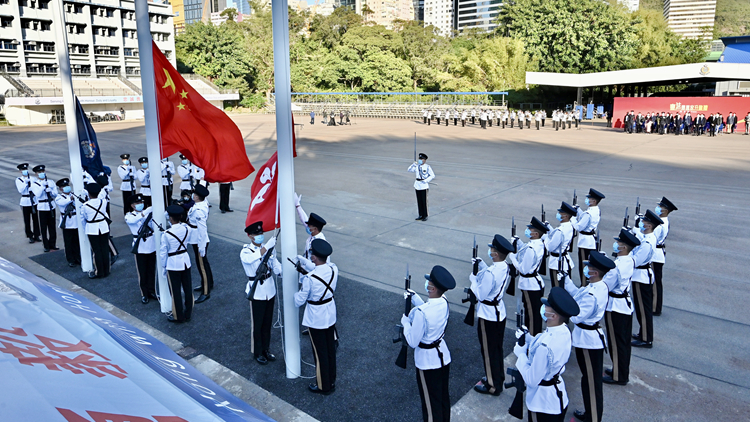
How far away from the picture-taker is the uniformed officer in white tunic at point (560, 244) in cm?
736

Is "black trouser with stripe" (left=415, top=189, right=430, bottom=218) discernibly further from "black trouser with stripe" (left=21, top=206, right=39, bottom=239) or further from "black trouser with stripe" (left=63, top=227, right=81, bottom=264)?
"black trouser with stripe" (left=21, top=206, right=39, bottom=239)

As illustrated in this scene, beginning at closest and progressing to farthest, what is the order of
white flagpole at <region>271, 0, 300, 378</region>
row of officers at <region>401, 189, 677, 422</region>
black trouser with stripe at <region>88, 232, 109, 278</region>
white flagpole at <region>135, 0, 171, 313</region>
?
1. row of officers at <region>401, 189, 677, 422</region>
2. white flagpole at <region>271, 0, 300, 378</region>
3. white flagpole at <region>135, 0, 171, 313</region>
4. black trouser with stripe at <region>88, 232, 109, 278</region>

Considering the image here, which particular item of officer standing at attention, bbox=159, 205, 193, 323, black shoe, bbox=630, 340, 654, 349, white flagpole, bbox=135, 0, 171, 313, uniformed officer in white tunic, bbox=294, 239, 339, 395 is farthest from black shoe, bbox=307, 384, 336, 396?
black shoe, bbox=630, 340, 654, 349

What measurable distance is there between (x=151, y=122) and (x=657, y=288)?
759 cm

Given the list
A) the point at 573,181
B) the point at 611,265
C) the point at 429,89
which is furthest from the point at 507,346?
the point at 429,89

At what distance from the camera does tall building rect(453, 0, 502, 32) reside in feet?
608

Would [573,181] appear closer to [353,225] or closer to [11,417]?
[353,225]

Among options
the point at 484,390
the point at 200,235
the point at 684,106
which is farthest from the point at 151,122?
the point at 684,106

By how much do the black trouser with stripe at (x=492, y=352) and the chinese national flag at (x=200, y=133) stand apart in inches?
156

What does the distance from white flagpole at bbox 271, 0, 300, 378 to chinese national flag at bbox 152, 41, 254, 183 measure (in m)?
1.93

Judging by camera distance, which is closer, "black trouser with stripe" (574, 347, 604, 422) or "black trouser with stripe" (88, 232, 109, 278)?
"black trouser with stripe" (574, 347, 604, 422)

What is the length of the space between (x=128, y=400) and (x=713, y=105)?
38.7 meters

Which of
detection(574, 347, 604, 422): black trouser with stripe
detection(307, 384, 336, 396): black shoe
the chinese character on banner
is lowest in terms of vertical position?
detection(307, 384, 336, 396): black shoe

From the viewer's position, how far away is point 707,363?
6.20 metres
